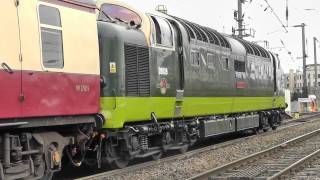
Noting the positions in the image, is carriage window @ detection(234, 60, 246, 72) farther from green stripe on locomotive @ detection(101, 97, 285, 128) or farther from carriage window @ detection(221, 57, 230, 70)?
green stripe on locomotive @ detection(101, 97, 285, 128)

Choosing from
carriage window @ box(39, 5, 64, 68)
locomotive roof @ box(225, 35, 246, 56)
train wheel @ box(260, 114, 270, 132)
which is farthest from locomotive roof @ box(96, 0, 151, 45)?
train wheel @ box(260, 114, 270, 132)

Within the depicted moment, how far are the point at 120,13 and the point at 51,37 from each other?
12.8 feet

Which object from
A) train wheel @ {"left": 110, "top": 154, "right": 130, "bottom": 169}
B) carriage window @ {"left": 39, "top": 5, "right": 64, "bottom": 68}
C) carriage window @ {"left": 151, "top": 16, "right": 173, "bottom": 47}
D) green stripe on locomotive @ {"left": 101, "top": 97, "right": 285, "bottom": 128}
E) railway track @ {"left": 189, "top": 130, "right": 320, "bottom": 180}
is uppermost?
carriage window @ {"left": 151, "top": 16, "right": 173, "bottom": 47}

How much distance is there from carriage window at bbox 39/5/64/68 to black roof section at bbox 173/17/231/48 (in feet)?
21.0

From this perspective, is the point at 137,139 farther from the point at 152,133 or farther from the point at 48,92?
the point at 48,92

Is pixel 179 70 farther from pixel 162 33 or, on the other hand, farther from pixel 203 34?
pixel 203 34

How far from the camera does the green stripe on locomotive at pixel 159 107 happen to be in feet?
34.9

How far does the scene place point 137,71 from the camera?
11.6m

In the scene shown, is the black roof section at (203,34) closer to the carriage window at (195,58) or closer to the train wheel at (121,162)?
the carriage window at (195,58)

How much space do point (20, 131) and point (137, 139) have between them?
3.98 m

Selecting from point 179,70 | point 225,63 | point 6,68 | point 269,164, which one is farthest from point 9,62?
point 225,63

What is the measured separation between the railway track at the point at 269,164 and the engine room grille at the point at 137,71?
236cm

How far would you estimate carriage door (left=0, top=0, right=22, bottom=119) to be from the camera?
7.45 m

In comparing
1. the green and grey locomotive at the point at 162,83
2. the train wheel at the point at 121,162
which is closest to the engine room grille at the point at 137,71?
the green and grey locomotive at the point at 162,83
